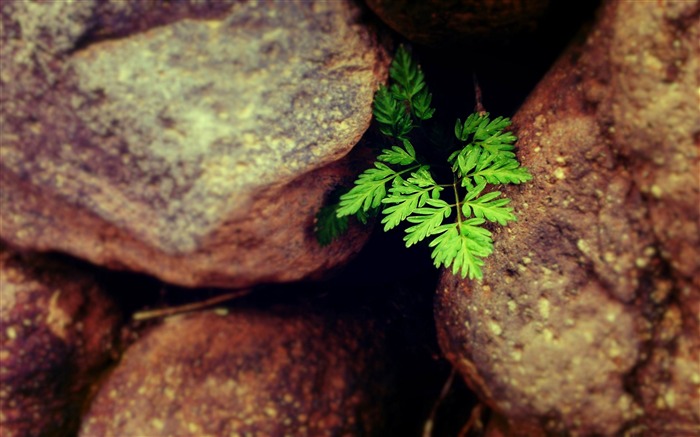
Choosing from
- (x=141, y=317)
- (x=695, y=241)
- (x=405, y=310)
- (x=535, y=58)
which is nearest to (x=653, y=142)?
(x=695, y=241)

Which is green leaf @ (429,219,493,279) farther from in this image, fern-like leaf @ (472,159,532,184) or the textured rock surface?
the textured rock surface

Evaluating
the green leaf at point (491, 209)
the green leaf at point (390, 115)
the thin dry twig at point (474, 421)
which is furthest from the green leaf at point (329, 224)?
the thin dry twig at point (474, 421)

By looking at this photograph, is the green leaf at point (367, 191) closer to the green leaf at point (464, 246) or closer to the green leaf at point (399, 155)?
the green leaf at point (399, 155)

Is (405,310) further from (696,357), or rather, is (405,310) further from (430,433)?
(696,357)

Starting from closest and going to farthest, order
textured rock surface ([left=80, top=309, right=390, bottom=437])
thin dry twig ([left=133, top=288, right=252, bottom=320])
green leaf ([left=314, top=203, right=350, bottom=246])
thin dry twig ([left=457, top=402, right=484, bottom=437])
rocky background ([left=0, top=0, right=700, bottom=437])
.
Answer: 1. rocky background ([left=0, top=0, right=700, bottom=437])
2. green leaf ([left=314, top=203, right=350, bottom=246])
3. textured rock surface ([left=80, top=309, right=390, bottom=437])
4. thin dry twig ([left=457, top=402, right=484, bottom=437])
5. thin dry twig ([left=133, top=288, right=252, bottom=320])

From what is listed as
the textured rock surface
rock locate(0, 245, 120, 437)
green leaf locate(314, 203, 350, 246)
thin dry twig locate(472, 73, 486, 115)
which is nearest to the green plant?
green leaf locate(314, 203, 350, 246)

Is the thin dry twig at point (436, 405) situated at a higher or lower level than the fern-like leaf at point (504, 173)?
lower

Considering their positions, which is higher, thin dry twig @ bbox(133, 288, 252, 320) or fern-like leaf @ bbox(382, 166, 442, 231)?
fern-like leaf @ bbox(382, 166, 442, 231)
